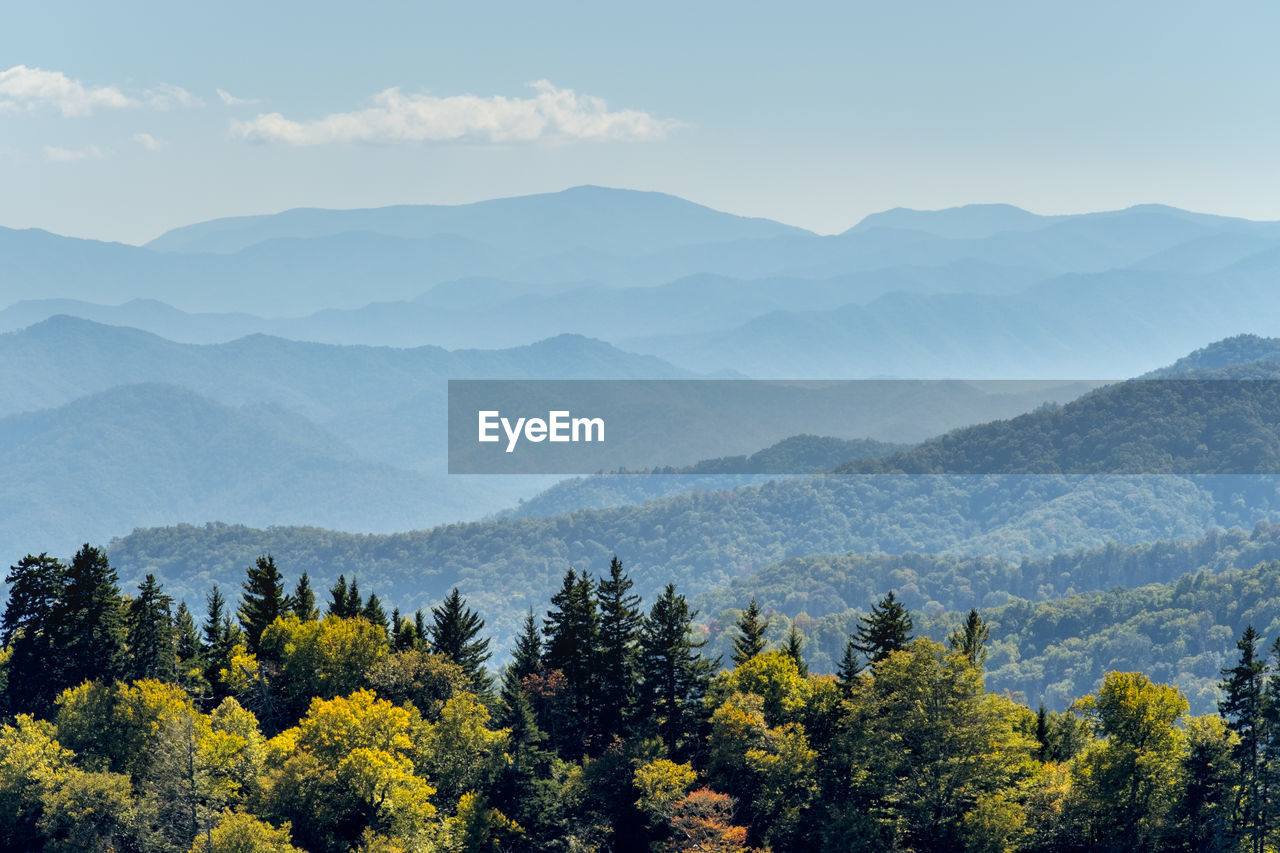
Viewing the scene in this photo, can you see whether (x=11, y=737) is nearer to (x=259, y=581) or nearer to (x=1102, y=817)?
(x=259, y=581)

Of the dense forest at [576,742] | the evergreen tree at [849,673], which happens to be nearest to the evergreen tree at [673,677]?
the dense forest at [576,742]

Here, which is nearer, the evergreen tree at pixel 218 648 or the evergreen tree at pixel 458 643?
the evergreen tree at pixel 218 648

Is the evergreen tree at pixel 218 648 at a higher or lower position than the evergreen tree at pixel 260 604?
lower

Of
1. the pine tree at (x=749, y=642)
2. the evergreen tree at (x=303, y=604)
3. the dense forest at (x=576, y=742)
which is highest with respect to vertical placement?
the evergreen tree at (x=303, y=604)

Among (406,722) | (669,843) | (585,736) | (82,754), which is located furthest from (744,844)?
(82,754)

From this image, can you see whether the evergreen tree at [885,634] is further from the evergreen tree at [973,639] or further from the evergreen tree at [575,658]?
the evergreen tree at [575,658]

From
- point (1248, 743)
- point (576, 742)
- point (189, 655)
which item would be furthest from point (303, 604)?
point (1248, 743)

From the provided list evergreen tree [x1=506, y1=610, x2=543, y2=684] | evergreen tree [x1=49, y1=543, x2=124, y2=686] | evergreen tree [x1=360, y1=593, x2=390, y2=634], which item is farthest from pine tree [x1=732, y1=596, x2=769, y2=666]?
evergreen tree [x1=49, y1=543, x2=124, y2=686]

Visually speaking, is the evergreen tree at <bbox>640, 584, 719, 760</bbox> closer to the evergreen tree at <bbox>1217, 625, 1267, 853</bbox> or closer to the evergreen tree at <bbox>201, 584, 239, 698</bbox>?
the evergreen tree at <bbox>201, 584, 239, 698</bbox>
